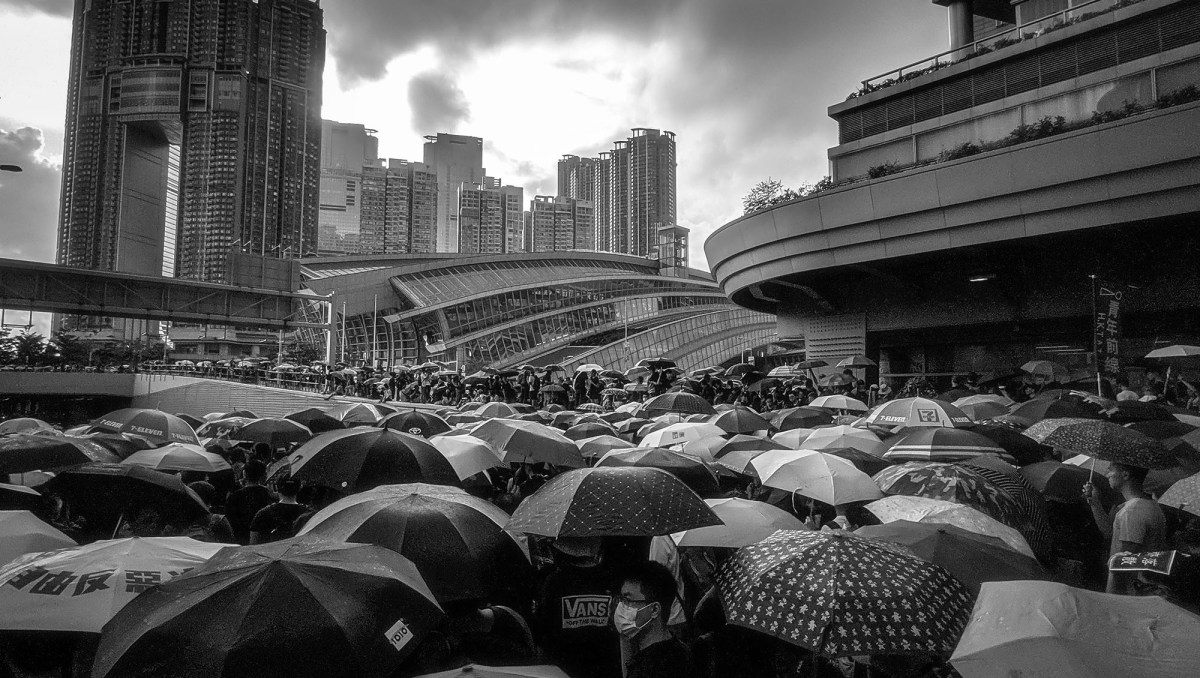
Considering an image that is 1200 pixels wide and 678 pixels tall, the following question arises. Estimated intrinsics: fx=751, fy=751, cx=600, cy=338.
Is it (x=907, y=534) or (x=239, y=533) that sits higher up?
(x=907, y=534)

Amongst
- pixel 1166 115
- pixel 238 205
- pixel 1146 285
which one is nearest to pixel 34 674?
pixel 1166 115

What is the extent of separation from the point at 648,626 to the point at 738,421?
24.3 ft

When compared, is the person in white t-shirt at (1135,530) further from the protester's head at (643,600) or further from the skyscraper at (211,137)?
the skyscraper at (211,137)

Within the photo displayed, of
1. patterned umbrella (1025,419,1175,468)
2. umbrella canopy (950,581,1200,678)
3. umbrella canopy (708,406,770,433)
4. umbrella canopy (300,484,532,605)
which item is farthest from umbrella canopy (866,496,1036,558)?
umbrella canopy (708,406,770,433)

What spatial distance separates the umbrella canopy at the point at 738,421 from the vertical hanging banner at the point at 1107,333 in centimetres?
567

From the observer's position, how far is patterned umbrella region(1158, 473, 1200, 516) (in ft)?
15.9

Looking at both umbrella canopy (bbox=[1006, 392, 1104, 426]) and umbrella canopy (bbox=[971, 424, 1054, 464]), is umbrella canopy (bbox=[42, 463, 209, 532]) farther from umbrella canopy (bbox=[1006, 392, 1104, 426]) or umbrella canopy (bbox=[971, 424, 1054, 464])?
umbrella canopy (bbox=[1006, 392, 1104, 426])

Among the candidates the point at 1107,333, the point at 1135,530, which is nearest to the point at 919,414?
the point at 1135,530

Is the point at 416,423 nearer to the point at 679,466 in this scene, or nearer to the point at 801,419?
the point at 679,466

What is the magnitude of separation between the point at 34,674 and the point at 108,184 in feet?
436

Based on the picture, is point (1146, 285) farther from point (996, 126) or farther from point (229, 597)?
point (229, 597)

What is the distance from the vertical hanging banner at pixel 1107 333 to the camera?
12164 millimetres

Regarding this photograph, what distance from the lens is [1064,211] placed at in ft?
59.6

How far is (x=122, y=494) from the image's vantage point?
19.2ft
